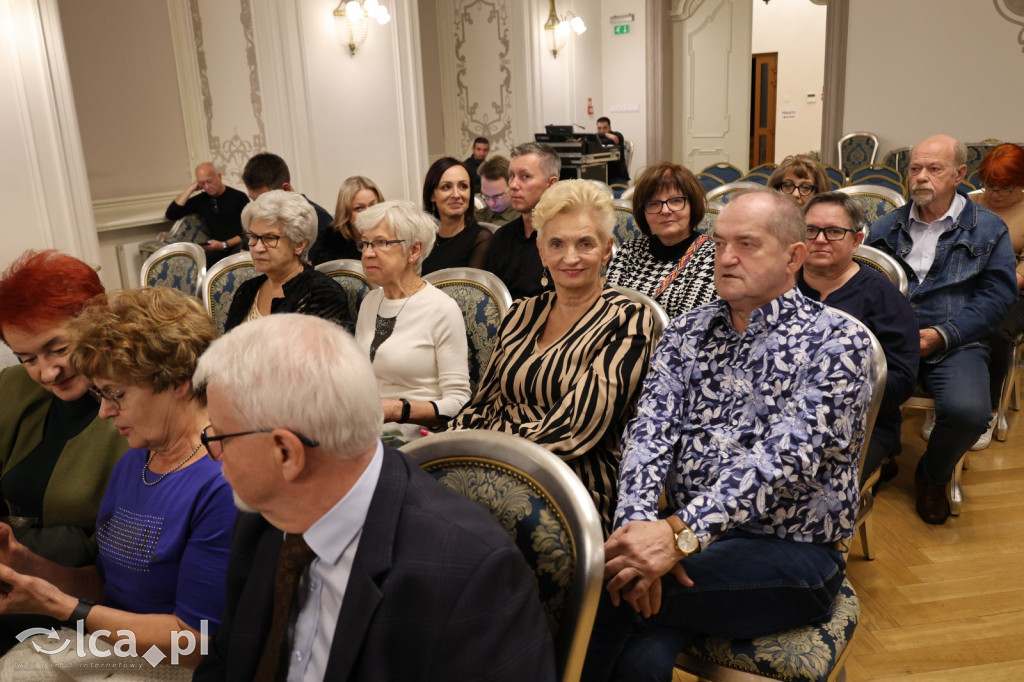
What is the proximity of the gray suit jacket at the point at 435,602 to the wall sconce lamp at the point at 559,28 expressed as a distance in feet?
31.1

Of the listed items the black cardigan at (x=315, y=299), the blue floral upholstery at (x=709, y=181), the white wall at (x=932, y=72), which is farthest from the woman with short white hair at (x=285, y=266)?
the white wall at (x=932, y=72)

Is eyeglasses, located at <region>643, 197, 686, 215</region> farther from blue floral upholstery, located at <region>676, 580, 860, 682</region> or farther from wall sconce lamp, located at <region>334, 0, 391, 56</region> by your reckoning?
wall sconce lamp, located at <region>334, 0, 391, 56</region>

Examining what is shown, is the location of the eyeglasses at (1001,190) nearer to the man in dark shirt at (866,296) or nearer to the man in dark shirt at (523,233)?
the man in dark shirt at (866,296)

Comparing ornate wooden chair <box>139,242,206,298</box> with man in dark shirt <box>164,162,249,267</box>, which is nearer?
ornate wooden chair <box>139,242,206,298</box>

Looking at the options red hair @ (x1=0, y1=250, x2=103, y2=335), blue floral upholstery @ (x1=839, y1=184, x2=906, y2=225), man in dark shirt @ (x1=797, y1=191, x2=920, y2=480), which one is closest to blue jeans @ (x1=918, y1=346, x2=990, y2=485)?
man in dark shirt @ (x1=797, y1=191, x2=920, y2=480)

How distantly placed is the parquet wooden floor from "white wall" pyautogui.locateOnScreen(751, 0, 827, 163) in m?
11.7

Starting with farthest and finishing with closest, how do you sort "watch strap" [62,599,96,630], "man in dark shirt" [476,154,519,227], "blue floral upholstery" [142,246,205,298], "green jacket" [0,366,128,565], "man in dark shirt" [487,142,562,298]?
1. "man in dark shirt" [476,154,519,227]
2. "blue floral upholstery" [142,246,205,298]
3. "man in dark shirt" [487,142,562,298]
4. "green jacket" [0,366,128,565]
5. "watch strap" [62,599,96,630]

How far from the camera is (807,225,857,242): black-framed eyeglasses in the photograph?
2.41 meters

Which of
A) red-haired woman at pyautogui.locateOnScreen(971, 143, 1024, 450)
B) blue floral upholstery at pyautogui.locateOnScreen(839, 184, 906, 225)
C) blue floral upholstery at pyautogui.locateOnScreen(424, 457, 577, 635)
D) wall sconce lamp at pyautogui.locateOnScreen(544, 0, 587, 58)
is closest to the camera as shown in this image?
blue floral upholstery at pyautogui.locateOnScreen(424, 457, 577, 635)

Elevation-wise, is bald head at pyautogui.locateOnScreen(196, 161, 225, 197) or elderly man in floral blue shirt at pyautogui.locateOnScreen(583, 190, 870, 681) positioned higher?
bald head at pyautogui.locateOnScreen(196, 161, 225, 197)

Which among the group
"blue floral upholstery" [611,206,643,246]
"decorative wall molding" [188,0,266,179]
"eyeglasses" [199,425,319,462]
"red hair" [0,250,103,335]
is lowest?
"blue floral upholstery" [611,206,643,246]

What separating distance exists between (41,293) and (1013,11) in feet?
28.2

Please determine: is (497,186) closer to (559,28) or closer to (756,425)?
(756,425)

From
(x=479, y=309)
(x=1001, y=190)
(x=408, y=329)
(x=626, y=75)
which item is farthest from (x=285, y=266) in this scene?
(x=626, y=75)
